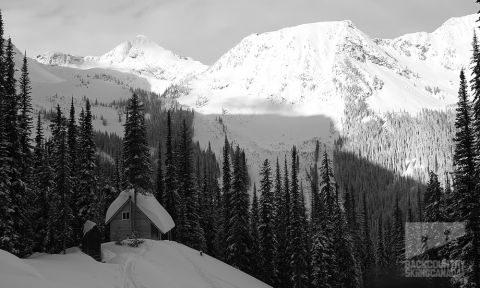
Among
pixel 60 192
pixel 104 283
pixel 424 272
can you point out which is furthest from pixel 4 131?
pixel 424 272

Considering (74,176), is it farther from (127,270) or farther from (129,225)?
(127,270)

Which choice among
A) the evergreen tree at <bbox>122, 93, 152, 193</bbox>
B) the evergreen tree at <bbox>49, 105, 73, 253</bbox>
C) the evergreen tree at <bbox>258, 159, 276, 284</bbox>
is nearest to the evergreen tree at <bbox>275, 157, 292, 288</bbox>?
the evergreen tree at <bbox>258, 159, 276, 284</bbox>

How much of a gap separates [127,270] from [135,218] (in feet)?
61.9

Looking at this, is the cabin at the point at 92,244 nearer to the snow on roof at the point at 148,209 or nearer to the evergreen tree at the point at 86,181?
the evergreen tree at the point at 86,181

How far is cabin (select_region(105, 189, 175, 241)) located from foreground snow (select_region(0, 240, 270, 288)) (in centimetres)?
535

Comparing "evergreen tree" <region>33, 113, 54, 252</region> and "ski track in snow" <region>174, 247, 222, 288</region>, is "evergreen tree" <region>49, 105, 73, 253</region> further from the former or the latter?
"ski track in snow" <region>174, 247, 222, 288</region>

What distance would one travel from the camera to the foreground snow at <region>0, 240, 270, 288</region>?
28.8m

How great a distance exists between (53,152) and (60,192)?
7114 millimetres

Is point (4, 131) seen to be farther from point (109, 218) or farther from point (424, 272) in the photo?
point (424, 272)

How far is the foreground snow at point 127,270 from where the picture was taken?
28.8m

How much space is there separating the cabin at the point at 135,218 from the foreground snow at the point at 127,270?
17.6 feet

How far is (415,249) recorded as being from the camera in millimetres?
70938

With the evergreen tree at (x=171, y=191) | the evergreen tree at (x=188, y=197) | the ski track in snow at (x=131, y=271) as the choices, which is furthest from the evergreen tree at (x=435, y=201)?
the ski track in snow at (x=131, y=271)

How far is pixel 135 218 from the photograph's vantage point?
2285 inches
